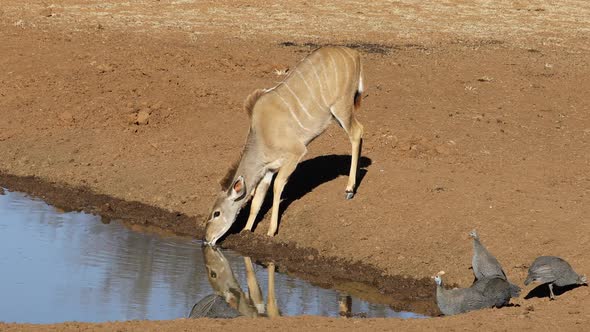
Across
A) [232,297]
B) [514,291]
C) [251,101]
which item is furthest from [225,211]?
[514,291]

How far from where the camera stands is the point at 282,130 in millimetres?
13773

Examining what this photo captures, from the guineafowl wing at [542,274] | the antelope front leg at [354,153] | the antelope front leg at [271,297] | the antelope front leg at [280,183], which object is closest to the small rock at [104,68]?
the antelope front leg at [354,153]

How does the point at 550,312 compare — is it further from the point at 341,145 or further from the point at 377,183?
the point at 341,145

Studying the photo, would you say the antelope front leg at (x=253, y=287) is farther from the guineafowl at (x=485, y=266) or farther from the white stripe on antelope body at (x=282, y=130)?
the guineafowl at (x=485, y=266)

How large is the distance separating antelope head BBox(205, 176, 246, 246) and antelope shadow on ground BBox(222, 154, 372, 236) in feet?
1.33

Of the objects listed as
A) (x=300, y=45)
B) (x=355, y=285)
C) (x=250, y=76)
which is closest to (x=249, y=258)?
(x=355, y=285)

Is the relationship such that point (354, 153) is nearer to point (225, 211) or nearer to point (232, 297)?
point (225, 211)

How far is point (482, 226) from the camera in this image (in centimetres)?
1288

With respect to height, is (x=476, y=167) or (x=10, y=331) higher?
(x=476, y=167)

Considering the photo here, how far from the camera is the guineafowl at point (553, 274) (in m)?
10.6

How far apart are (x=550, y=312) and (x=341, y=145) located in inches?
266

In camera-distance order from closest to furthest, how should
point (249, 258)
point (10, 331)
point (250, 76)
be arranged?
point (10, 331) → point (249, 258) → point (250, 76)

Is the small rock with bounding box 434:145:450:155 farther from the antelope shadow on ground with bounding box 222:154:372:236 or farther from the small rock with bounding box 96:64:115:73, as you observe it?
the small rock with bounding box 96:64:115:73

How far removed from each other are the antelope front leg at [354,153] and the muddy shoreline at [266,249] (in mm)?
1127
